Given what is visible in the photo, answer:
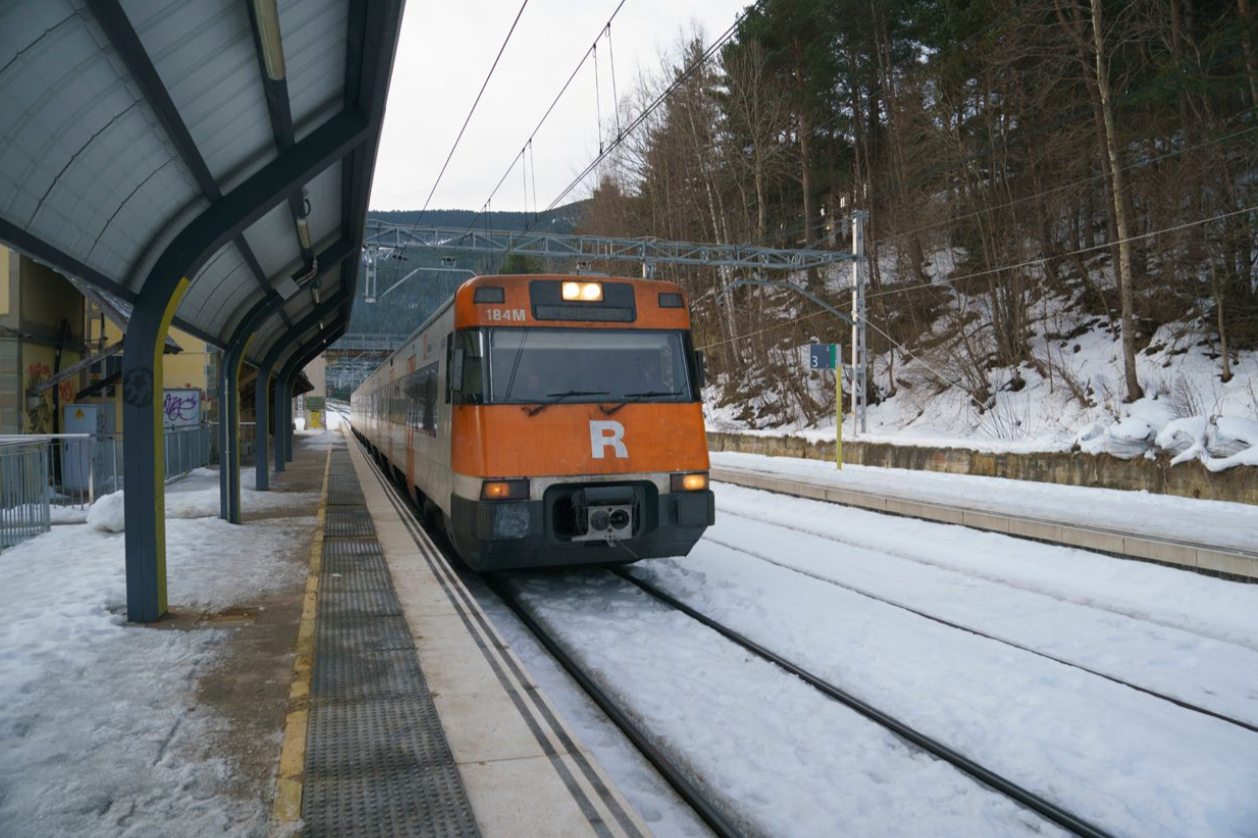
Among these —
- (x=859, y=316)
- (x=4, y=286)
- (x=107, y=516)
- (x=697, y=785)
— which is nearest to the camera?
(x=697, y=785)

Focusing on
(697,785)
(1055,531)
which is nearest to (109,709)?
(697,785)

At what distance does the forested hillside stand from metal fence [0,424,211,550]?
15791 mm

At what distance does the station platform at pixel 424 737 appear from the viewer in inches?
138

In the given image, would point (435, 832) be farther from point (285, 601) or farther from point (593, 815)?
point (285, 601)

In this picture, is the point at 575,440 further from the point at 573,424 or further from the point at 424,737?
the point at 424,737

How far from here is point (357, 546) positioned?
10375 millimetres

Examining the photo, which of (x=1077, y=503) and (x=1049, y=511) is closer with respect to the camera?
(x=1049, y=511)

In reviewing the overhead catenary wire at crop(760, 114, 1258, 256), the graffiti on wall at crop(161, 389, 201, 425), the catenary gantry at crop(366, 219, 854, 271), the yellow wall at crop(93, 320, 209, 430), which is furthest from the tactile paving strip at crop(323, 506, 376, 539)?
the overhead catenary wire at crop(760, 114, 1258, 256)

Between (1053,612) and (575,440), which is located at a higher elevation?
(575,440)

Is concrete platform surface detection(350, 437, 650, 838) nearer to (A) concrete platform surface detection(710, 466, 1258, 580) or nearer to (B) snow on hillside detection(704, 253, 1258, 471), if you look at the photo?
(A) concrete platform surface detection(710, 466, 1258, 580)

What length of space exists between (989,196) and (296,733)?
25021 millimetres

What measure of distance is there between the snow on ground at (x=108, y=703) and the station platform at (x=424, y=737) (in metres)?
0.33

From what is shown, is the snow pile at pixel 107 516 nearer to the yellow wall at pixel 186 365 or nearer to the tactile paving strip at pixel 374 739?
the tactile paving strip at pixel 374 739

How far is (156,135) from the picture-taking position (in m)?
5.43
